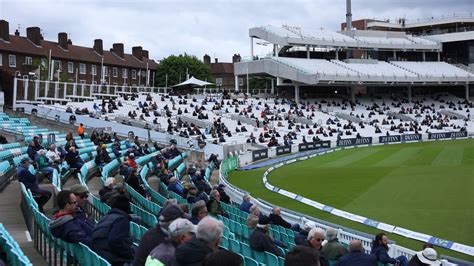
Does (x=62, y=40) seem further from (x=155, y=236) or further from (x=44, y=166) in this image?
(x=155, y=236)

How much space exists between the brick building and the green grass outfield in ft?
99.5

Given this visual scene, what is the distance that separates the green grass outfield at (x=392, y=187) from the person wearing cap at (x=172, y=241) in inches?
382

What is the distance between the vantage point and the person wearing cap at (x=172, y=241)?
479 centimetres

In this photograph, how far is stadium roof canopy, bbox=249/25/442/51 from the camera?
70.7m

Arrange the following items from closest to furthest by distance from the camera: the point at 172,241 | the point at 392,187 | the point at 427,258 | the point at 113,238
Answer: the point at 172,241
the point at 113,238
the point at 427,258
the point at 392,187

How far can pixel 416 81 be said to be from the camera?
71.4 meters

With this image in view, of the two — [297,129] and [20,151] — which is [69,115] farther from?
[297,129]

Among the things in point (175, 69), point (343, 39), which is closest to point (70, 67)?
point (175, 69)

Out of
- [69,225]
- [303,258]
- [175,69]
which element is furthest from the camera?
[175,69]

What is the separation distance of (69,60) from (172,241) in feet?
218

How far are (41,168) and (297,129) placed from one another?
3678 centimetres

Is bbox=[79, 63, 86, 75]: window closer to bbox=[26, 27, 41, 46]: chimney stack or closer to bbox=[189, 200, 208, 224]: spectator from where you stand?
bbox=[26, 27, 41, 46]: chimney stack

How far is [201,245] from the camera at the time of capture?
4.38 m

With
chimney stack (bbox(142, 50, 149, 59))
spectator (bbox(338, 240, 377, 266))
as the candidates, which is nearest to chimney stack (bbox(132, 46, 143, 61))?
chimney stack (bbox(142, 50, 149, 59))
